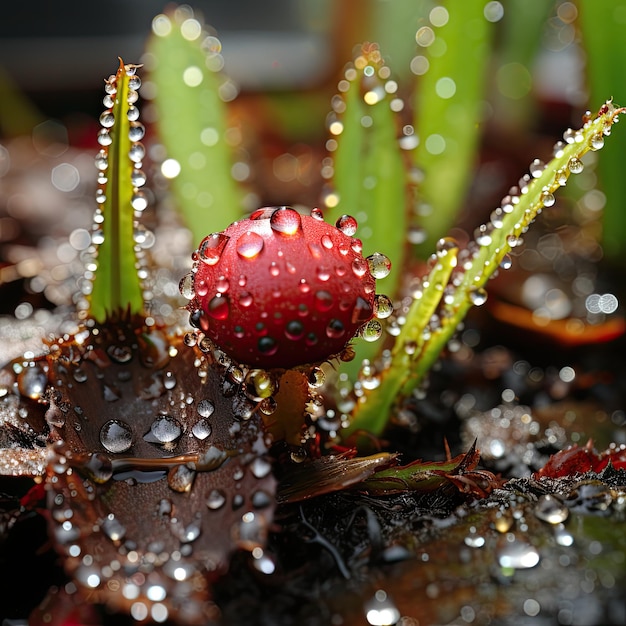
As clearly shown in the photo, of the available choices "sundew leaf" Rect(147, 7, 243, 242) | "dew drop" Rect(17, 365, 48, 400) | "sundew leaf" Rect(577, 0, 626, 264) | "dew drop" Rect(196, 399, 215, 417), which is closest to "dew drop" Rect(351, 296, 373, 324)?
"dew drop" Rect(196, 399, 215, 417)

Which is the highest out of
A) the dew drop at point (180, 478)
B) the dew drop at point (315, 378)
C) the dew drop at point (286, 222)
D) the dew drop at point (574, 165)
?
the dew drop at point (574, 165)

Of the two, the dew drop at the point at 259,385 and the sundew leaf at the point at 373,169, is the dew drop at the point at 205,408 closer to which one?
the dew drop at the point at 259,385

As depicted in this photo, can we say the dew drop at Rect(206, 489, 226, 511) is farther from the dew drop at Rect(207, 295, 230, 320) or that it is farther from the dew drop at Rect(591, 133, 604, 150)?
the dew drop at Rect(591, 133, 604, 150)

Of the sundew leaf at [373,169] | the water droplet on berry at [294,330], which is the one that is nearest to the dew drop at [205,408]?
the water droplet on berry at [294,330]

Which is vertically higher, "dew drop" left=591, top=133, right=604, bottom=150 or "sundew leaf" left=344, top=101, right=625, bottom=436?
"dew drop" left=591, top=133, right=604, bottom=150

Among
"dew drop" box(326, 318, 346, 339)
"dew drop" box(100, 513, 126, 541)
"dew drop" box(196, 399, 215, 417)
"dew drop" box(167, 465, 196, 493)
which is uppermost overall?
"dew drop" box(326, 318, 346, 339)

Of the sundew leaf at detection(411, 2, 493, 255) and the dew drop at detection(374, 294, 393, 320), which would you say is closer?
the dew drop at detection(374, 294, 393, 320)

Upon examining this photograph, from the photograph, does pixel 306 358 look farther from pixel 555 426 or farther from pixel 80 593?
pixel 555 426
